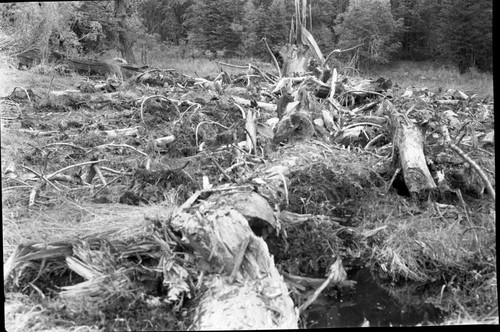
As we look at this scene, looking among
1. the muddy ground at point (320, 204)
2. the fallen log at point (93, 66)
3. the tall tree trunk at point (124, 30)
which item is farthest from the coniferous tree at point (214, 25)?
the muddy ground at point (320, 204)

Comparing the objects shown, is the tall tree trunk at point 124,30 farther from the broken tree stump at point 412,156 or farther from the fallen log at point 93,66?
the broken tree stump at point 412,156

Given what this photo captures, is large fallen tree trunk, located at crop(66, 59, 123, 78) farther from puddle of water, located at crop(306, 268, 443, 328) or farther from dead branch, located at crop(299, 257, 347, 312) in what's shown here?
puddle of water, located at crop(306, 268, 443, 328)

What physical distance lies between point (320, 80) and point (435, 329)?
20.1 feet

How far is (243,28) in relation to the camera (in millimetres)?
15070

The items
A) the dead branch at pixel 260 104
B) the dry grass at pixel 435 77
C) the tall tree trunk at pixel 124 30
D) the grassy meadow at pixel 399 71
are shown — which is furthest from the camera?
the tall tree trunk at pixel 124 30

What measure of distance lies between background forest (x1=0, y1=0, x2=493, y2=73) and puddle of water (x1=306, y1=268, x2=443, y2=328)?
8.07 meters

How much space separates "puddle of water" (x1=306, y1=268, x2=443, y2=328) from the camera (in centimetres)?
286

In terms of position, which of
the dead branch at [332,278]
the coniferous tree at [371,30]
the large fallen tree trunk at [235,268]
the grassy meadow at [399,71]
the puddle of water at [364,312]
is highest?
the coniferous tree at [371,30]

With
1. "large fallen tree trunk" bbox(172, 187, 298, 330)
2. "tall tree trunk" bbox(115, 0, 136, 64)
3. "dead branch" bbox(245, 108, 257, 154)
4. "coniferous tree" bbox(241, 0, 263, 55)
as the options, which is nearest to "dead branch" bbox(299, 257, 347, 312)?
"large fallen tree trunk" bbox(172, 187, 298, 330)

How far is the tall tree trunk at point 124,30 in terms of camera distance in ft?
48.5

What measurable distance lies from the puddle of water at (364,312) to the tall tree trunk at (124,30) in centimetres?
1324

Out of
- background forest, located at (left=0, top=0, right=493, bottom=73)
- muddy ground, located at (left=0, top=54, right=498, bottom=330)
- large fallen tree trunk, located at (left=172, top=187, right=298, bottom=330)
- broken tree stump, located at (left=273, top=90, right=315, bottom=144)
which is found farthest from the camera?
background forest, located at (left=0, top=0, right=493, bottom=73)

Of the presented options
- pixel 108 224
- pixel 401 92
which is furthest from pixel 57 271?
pixel 401 92

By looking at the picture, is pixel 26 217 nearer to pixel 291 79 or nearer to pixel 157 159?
pixel 157 159
